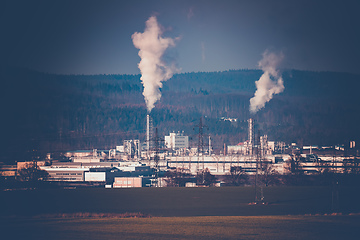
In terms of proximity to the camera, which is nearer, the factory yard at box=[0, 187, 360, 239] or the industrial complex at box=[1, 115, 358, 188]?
the factory yard at box=[0, 187, 360, 239]

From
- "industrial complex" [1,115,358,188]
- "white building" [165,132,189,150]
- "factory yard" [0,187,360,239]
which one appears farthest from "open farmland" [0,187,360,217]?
"white building" [165,132,189,150]

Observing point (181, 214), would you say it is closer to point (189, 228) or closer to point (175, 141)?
point (189, 228)

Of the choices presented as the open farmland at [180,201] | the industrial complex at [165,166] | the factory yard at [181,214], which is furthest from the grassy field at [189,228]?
the industrial complex at [165,166]

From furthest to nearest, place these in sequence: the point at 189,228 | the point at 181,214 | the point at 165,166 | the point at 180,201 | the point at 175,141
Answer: the point at 175,141
the point at 165,166
the point at 180,201
the point at 181,214
the point at 189,228

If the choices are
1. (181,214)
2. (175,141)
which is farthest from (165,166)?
(181,214)

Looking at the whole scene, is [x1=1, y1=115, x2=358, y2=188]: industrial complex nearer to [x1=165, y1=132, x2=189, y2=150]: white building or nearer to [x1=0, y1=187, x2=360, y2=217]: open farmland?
[x1=0, y1=187, x2=360, y2=217]: open farmland

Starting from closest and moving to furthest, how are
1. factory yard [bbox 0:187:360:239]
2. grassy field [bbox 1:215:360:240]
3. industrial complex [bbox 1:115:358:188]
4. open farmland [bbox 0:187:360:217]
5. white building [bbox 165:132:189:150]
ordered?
grassy field [bbox 1:215:360:240]
factory yard [bbox 0:187:360:239]
open farmland [bbox 0:187:360:217]
industrial complex [bbox 1:115:358:188]
white building [bbox 165:132:189:150]

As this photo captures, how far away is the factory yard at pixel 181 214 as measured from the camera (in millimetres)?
40781

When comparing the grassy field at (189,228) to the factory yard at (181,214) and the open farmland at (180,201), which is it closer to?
the factory yard at (181,214)

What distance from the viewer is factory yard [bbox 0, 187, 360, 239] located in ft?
134

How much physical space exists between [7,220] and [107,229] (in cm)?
1065

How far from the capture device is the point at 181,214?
55.7 m

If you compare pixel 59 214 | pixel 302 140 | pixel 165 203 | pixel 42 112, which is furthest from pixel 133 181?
pixel 302 140

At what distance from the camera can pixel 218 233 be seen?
133 ft
